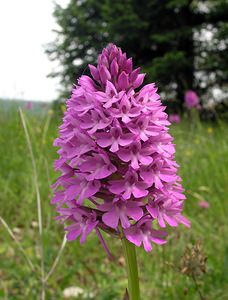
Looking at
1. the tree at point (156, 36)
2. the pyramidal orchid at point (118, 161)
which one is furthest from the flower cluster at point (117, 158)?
the tree at point (156, 36)

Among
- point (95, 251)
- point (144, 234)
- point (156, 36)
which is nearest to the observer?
point (144, 234)

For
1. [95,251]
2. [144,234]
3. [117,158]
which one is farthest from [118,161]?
[95,251]

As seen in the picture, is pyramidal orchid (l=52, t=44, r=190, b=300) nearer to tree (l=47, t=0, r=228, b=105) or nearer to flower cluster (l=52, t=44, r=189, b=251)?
flower cluster (l=52, t=44, r=189, b=251)

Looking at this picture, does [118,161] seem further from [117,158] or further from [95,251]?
[95,251]

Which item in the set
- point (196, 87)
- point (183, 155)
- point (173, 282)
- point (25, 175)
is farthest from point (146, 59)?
point (173, 282)

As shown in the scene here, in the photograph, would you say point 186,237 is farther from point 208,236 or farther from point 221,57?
point 221,57

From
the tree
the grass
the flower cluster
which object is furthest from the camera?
the tree

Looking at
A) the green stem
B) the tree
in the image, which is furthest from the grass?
the tree
